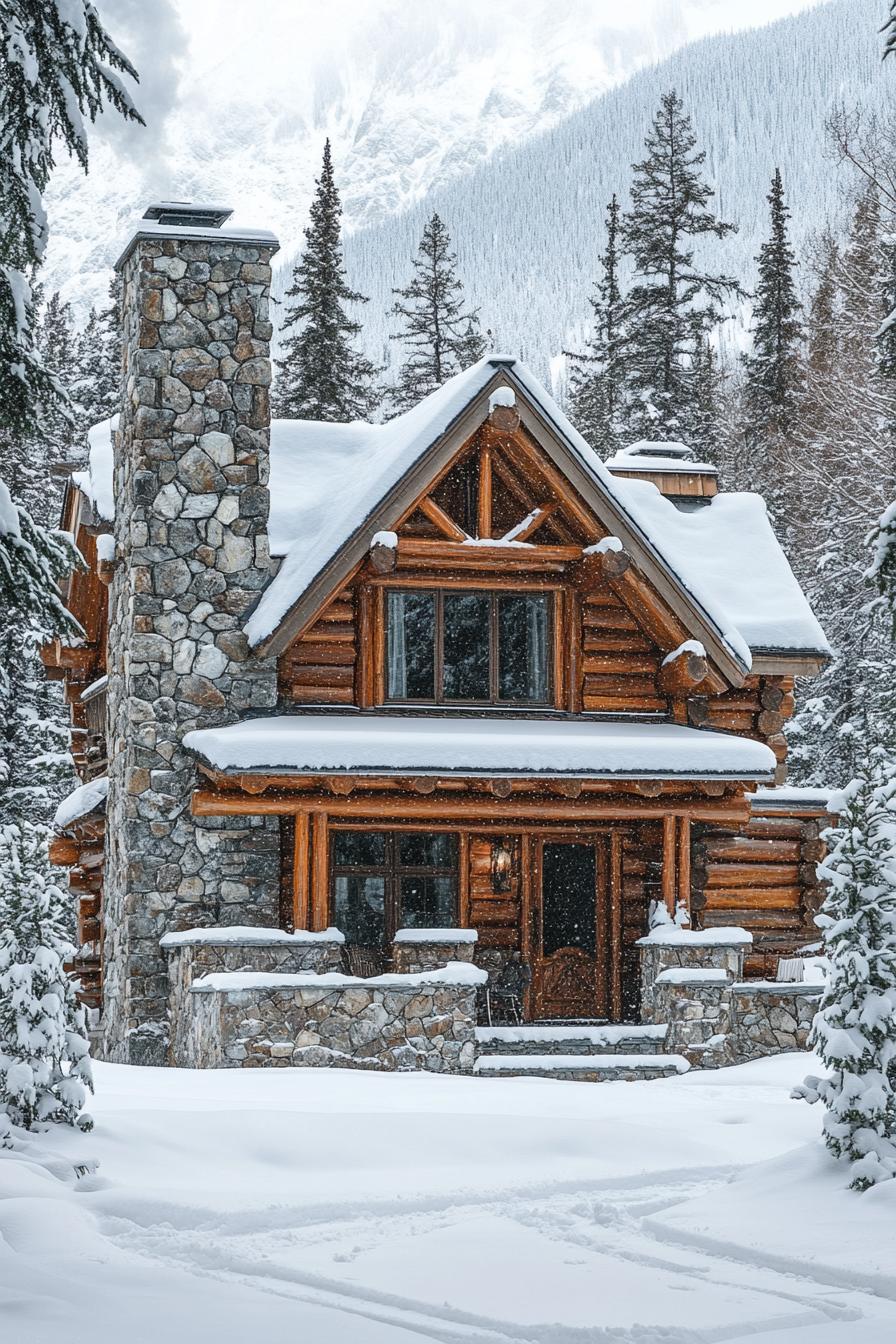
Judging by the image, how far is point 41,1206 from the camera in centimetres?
830

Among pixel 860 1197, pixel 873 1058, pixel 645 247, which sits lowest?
pixel 860 1197

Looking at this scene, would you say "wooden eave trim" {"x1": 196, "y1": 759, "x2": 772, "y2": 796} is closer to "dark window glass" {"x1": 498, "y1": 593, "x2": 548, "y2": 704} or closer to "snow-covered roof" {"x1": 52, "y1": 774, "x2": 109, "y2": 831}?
"dark window glass" {"x1": 498, "y1": 593, "x2": 548, "y2": 704}

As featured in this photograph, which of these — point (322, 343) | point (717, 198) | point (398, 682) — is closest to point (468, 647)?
point (398, 682)

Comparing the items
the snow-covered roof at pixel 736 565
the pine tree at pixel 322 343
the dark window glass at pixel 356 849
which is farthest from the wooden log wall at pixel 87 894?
the pine tree at pixel 322 343

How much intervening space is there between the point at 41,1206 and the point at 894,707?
195 inches

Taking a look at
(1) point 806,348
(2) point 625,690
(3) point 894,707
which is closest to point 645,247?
(1) point 806,348

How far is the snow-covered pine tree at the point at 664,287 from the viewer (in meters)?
41.2

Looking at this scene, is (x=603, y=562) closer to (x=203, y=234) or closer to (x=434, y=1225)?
(x=203, y=234)

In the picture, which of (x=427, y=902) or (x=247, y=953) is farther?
(x=427, y=902)

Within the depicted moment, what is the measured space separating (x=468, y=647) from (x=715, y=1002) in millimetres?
4663

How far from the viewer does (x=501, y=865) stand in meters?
19.4

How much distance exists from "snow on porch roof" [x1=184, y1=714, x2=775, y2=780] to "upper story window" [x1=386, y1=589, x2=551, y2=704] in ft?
1.79

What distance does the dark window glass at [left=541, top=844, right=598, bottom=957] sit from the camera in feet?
64.1

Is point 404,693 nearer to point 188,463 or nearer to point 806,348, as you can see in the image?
point 188,463
